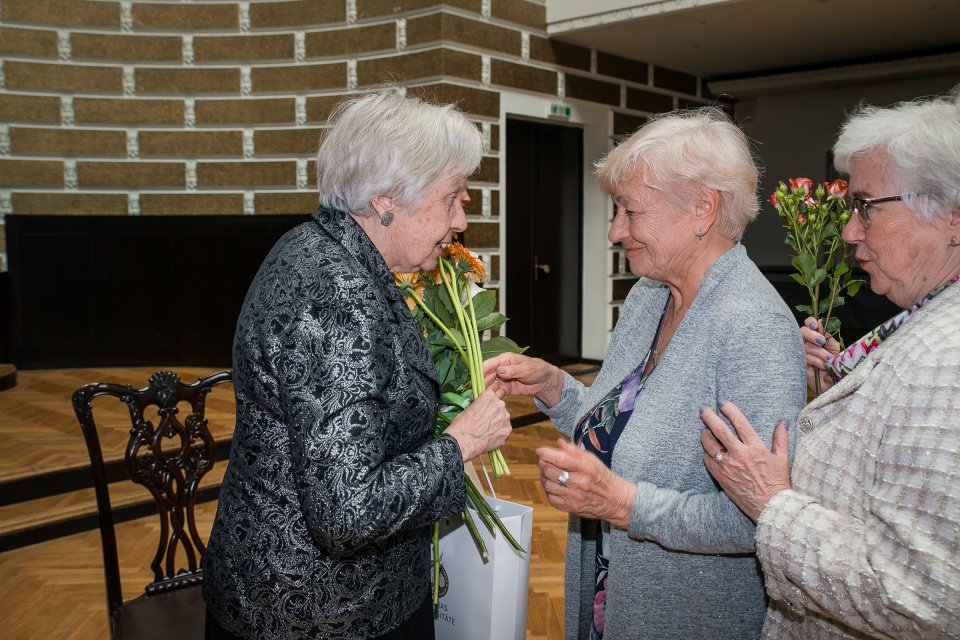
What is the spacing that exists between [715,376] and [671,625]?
0.48 meters

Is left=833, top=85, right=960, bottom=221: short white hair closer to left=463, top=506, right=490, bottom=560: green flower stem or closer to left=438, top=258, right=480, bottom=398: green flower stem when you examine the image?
left=438, top=258, right=480, bottom=398: green flower stem

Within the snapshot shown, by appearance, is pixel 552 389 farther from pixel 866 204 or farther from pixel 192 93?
pixel 192 93

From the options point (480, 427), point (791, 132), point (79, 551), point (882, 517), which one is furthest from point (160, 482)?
point (791, 132)

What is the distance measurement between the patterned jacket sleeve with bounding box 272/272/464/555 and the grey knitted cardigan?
46cm

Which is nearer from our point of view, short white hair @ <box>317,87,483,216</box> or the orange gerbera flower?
short white hair @ <box>317,87,483,216</box>

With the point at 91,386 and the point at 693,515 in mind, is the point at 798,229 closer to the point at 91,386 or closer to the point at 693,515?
the point at 693,515

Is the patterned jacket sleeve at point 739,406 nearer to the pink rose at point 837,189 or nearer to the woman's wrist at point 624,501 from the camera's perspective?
the woman's wrist at point 624,501

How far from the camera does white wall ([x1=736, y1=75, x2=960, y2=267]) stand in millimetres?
9555

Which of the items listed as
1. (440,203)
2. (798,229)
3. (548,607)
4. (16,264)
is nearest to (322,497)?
(440,203)

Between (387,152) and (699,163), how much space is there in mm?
617

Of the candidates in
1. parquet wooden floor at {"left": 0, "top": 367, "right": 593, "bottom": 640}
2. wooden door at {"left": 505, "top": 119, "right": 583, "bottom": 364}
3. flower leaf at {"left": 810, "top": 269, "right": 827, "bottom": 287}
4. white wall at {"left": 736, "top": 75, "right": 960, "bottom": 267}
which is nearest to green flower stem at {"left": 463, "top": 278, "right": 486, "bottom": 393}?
flower leaf at {"left": 810, "top": 269, "right": 827, "bottom": 287}

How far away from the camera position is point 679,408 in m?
1.49

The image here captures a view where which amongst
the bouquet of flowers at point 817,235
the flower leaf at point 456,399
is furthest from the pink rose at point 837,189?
the flower leaf at point 456,399

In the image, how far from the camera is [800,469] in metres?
1.29
